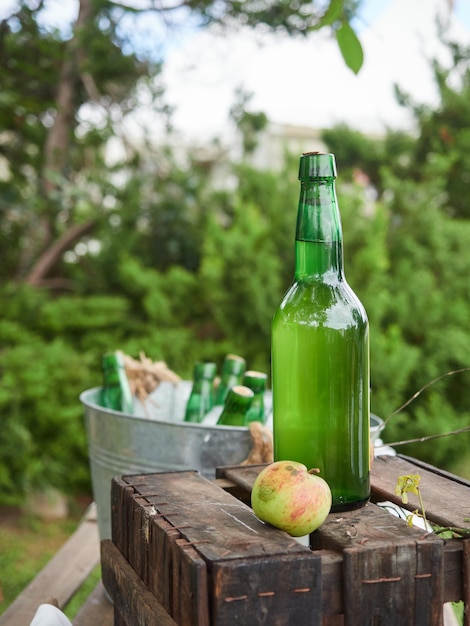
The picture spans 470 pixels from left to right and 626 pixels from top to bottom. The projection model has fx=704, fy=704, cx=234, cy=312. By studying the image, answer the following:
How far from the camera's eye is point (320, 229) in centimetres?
97

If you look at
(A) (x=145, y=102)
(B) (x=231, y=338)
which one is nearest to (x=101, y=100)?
(A) (x=145, y=102)

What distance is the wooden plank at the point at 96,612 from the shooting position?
1291mm

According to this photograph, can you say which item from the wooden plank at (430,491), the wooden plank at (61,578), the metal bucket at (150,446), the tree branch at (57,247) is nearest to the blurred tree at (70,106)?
the tree branch at (57,247)

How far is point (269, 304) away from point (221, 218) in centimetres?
95

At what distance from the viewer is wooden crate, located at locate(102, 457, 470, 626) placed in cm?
72

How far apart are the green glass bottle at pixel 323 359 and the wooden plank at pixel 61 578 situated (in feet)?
2.25

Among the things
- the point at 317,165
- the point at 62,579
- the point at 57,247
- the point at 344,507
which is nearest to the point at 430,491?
the point at 344,507

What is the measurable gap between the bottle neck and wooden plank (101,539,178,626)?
47 centimetres

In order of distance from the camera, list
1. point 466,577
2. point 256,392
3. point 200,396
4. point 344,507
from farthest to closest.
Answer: point 200,396 < point 256,392 < point 344,507 < point 466,577

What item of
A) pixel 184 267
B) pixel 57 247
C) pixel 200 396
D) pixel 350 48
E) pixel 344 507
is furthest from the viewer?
pixel 57 247

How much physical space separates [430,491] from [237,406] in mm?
467

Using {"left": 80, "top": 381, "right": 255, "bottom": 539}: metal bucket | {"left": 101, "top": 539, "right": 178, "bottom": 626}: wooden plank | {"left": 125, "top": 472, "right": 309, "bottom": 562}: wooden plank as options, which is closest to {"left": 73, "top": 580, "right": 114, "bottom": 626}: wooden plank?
{"left": 80, "top": 381, "right": 255, "bottom": 539}: metal bucket

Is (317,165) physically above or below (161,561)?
above

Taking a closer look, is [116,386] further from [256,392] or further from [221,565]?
[221,565]
